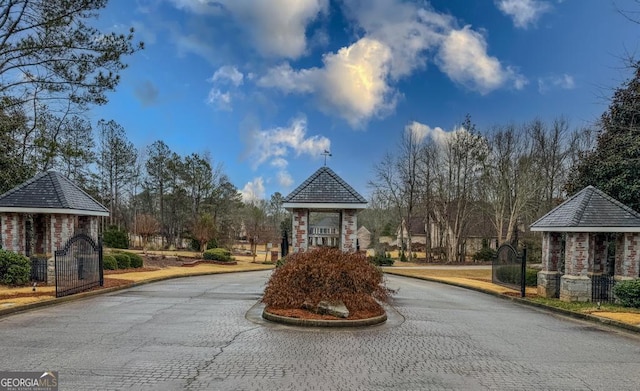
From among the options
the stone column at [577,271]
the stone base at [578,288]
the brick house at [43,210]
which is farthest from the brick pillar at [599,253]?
the brick house at [43,210]

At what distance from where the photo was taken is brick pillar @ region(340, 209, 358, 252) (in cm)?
1316

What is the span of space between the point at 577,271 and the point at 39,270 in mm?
19102

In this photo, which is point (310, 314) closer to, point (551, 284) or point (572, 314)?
point (572, 314)

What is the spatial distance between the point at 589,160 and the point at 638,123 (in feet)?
8.19

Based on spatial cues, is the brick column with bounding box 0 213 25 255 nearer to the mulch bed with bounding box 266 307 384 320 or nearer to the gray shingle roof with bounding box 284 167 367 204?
the gray shingle roof with bounding box 284 167 367 204

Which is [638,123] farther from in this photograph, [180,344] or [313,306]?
[180,344]

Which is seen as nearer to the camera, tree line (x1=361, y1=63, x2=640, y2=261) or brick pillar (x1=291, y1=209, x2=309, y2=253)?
brick pillar (x1=291, y1=209, x2=309, y2=253)

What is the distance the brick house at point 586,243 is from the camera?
46.3ft

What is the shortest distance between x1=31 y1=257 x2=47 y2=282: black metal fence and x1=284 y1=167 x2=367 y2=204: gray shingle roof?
919 centimetres

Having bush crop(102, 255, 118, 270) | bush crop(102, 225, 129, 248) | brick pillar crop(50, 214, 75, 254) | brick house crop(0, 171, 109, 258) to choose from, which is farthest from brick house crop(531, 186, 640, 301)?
bush crop(102, 225, 129, 248)

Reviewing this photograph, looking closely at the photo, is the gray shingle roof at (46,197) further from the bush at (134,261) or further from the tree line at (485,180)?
the tree line at (485,180)

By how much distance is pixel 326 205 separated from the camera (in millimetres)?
13109

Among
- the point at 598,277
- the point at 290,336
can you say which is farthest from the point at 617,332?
the point at 290,336

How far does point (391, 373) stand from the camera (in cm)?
596
